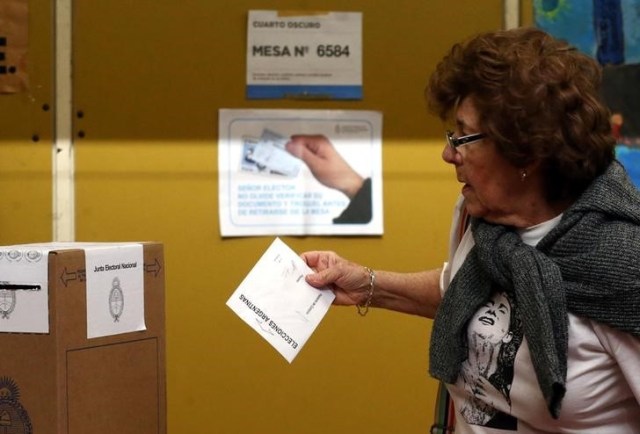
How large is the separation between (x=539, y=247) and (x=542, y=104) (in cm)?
23

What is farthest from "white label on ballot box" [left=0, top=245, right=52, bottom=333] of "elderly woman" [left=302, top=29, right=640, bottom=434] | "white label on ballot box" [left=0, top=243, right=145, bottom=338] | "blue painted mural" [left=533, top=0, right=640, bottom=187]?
"blue painted mural" [left=533, top=0, right=640, bottom=187]

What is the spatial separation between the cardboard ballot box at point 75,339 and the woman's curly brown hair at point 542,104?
24.3 inches

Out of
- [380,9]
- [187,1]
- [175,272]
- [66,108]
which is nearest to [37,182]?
[66,108]

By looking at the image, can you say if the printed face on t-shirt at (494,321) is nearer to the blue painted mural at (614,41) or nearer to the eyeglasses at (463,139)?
the eyeglasses at (463,139)

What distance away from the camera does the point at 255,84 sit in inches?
92.0

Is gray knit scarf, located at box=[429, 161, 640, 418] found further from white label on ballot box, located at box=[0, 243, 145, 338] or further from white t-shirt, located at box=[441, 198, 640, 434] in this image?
white label on ballot box, located at box=[0, 243, 145, 338]

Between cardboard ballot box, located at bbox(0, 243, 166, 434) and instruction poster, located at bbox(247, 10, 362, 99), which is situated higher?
instruction poster, located at bbox(247, 10, 362, 99)

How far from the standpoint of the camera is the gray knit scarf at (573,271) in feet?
4.26

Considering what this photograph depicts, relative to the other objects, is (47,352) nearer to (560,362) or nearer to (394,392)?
(560,362)

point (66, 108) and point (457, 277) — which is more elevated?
point (66, 108)

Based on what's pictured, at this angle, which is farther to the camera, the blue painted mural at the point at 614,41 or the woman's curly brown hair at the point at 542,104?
the blue painted mural at the point at 614,41

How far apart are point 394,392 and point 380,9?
1.05 metres

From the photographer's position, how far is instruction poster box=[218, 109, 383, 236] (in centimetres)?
234

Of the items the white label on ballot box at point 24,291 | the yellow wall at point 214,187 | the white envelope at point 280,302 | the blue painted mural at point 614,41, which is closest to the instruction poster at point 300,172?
the yellow wall at point 214,187
